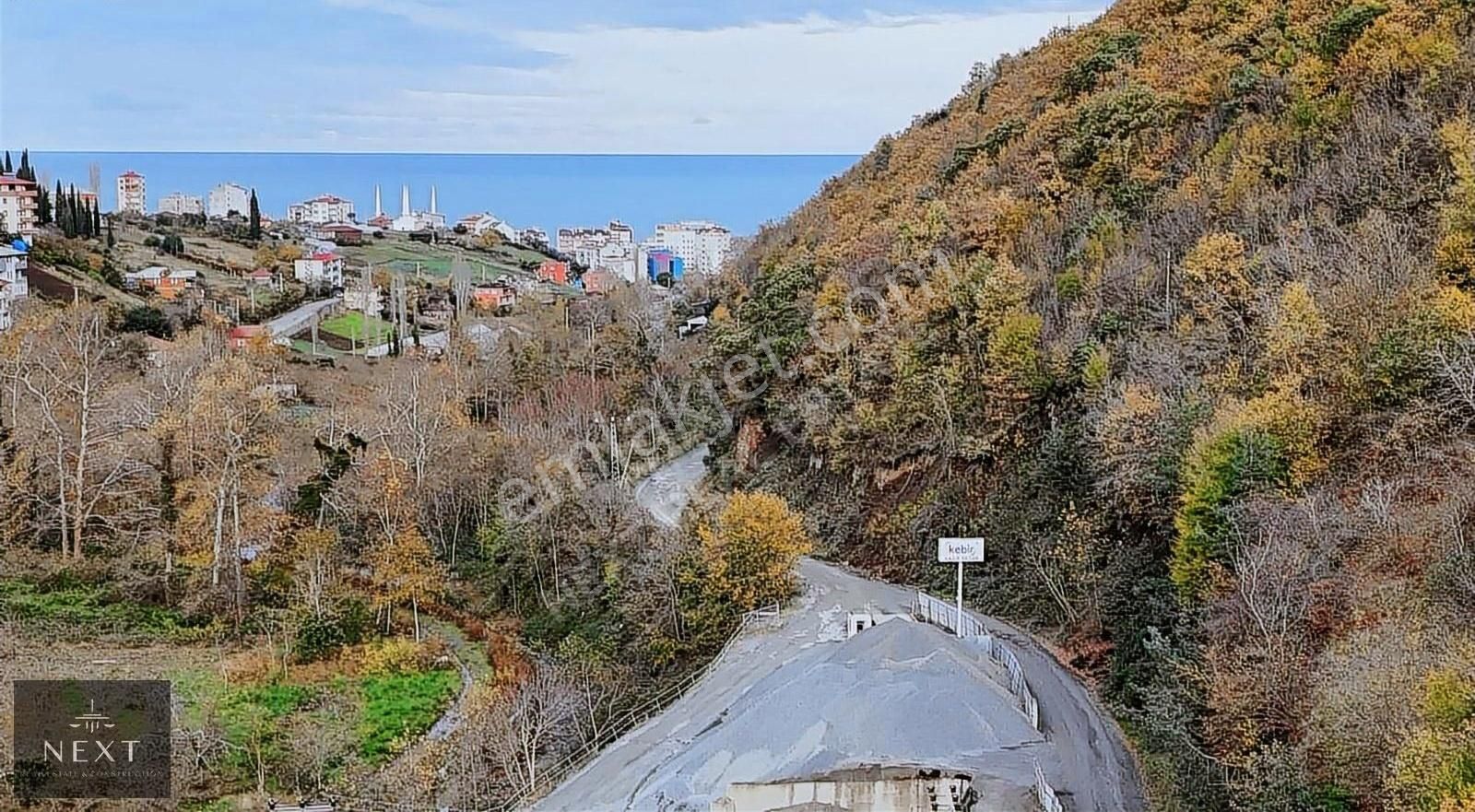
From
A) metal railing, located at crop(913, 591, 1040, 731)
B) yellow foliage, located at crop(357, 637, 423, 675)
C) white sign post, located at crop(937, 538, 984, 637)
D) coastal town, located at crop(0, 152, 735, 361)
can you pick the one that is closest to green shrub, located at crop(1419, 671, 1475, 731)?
metal railing, located at crop(913, 591, 1040, 731)

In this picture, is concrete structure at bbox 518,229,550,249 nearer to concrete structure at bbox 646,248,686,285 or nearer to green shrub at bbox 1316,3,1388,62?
concrete structure at bbox 646,248,686,285

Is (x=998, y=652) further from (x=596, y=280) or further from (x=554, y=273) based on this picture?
(x=554, y=273)

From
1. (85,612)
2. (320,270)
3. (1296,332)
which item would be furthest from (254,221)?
(1296,332)

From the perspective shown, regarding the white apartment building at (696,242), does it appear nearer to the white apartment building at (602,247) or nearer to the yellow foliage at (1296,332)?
the white apartment building at (602,247)

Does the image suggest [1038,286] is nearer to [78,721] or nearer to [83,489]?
[78,721]

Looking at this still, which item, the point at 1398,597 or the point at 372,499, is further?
the point at 372,499

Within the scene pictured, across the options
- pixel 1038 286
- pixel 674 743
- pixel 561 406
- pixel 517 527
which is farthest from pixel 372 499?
pixel 1038 286

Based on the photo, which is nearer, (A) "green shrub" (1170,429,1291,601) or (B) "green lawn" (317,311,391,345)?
(A) "green shrub" (1170,429,1291,601)
